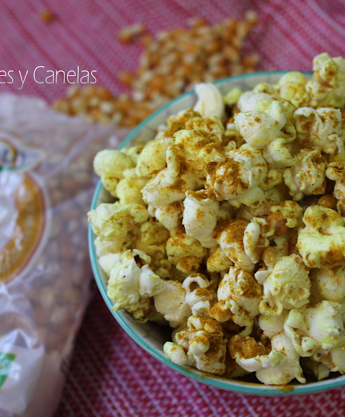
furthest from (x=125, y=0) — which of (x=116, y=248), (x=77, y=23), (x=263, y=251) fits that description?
(x=263, y=251)

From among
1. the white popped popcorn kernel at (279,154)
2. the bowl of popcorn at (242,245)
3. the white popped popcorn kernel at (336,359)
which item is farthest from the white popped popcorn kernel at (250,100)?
the white popped popcorn kernel at (336,359)

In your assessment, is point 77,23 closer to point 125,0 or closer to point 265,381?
point 125,0

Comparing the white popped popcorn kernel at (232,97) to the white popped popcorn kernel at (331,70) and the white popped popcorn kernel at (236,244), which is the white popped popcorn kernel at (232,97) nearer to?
the white popped popcorn kernel at (331,70)

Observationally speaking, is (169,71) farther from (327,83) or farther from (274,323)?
(274,323)

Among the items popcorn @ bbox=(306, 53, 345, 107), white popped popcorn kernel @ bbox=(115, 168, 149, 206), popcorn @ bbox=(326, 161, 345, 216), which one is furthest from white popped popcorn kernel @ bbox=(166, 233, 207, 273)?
popcorn @ bbox=(306, 53, 345, 107)

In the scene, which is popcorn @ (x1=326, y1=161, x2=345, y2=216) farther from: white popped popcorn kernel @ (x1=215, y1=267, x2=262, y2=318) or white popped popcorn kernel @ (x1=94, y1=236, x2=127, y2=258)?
white popped popcorn kernel @ (x1=94, y1=236, x2=127, y2=258)
